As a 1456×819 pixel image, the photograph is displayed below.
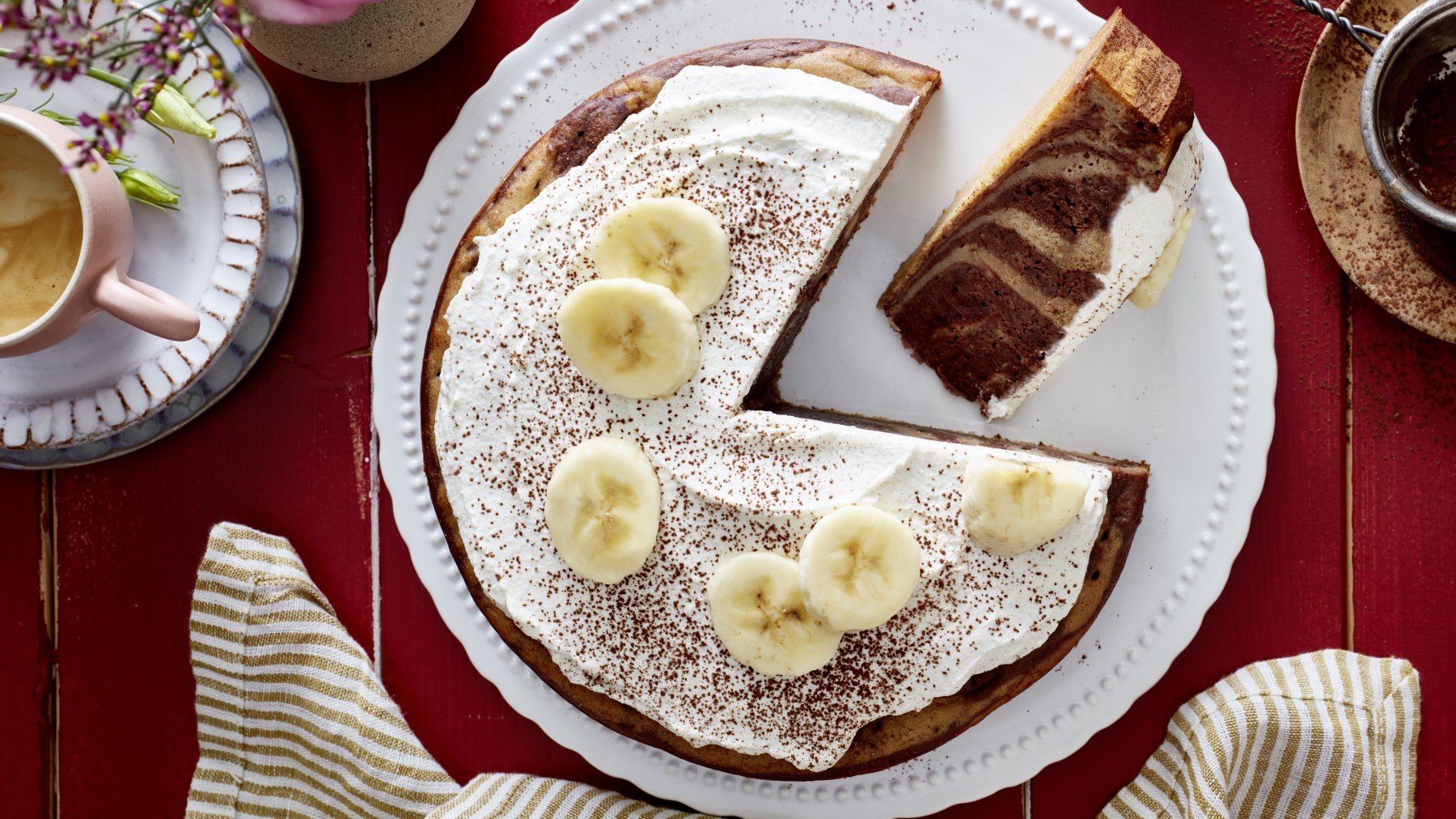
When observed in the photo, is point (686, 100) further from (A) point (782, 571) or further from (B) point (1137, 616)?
(B) point (1137, 616)

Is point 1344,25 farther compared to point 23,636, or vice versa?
point 23,636

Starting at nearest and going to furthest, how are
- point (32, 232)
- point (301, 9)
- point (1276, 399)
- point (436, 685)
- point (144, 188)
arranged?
point (301, 9) < point (32, 232) < point (144, 188) < point (1276, 399) < point (436, 685)

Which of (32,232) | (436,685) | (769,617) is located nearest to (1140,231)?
(769,617)

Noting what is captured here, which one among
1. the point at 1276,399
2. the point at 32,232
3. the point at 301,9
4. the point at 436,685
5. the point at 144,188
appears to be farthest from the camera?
the point at 436,685

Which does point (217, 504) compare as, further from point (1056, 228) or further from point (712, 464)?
point (1056, 228)

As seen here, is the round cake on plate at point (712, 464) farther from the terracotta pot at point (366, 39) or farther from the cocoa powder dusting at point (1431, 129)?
the cocoa powder dusting at point (1431, 129)

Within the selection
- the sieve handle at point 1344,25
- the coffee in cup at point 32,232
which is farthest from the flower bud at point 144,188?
the sieve handle at point 1344,25

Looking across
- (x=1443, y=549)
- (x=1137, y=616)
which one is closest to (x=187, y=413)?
(x=1137, y=616)

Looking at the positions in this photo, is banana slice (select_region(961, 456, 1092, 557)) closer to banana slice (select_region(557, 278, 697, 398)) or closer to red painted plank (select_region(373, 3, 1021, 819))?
banana slice (select_region(557, 278, 697, 398))
